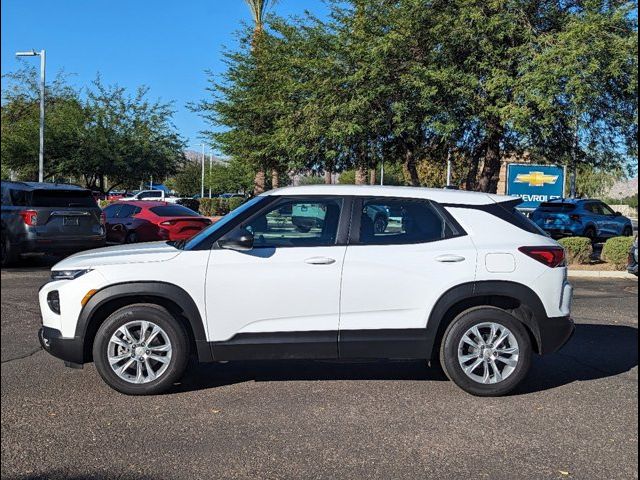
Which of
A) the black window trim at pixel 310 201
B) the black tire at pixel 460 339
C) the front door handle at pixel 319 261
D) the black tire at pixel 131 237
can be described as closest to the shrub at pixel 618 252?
the black tire at pixel 460 339

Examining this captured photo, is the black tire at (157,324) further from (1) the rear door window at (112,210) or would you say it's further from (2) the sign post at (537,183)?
(2) the sign post at (537,183)

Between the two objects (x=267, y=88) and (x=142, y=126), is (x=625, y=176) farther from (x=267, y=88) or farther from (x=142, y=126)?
(x=142, y=126)

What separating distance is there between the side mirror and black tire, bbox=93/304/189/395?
2.38 ft

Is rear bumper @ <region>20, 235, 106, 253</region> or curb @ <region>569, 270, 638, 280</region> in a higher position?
rear bumper @ <region>20, 235, 106, 253</region>

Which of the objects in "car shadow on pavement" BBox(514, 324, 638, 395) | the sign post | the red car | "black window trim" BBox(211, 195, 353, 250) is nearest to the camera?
"black window trim" BBox(211, 195, 353, 250)

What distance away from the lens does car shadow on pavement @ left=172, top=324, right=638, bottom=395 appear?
561 cm

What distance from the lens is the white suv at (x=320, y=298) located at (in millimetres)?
4992

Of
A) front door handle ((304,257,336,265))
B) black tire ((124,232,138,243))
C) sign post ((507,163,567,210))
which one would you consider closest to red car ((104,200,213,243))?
black tire ((124,232,138,243))

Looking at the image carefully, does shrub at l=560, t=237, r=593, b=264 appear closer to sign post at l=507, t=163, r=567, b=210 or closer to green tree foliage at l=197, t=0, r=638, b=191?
green tree foliage at l=197, t=0, r=638, b=191

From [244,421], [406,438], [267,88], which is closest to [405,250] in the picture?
[406,438]

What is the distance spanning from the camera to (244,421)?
459cm

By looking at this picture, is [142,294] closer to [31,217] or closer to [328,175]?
[31,217]

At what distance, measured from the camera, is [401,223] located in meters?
5.37

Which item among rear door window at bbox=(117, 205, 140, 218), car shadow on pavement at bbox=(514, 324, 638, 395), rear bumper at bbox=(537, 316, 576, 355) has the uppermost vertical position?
rear door window at bbox=(117, 205, 140, 218)
